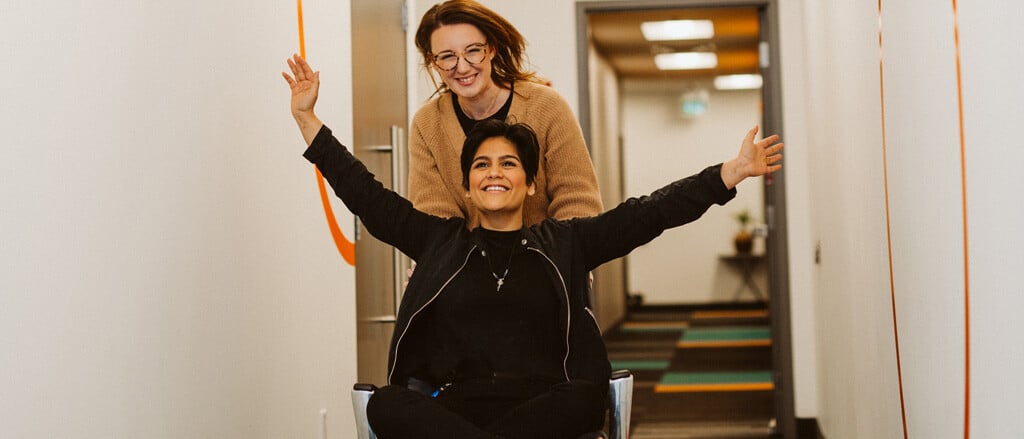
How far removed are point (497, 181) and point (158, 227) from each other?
702 mm

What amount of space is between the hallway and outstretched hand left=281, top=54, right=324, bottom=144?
316cm

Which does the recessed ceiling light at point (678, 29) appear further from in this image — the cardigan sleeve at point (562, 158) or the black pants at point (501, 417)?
the black pants at point (501, 417)

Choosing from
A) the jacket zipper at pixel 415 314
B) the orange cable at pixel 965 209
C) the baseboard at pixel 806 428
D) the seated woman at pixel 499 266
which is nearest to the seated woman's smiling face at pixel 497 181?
the seated woman at pixel 499 266

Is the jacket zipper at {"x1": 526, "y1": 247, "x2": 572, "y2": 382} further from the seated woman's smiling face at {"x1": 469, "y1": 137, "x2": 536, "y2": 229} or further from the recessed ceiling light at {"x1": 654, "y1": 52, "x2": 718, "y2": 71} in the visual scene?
the recessed ceiling light at {"x1": 654, "y1": 52, "x2": 718, "y2": 71}

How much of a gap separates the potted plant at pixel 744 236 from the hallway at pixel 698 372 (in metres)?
1.00

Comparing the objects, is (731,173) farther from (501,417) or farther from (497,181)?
(501,417)

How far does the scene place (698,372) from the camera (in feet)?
23.7

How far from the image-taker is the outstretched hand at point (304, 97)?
2.20 metres

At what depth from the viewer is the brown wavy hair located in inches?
98.0

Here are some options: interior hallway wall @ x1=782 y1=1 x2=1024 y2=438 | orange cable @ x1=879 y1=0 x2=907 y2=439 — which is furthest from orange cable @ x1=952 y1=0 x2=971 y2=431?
orange cable @ x1=879 y1=0 x2=907 y2=439

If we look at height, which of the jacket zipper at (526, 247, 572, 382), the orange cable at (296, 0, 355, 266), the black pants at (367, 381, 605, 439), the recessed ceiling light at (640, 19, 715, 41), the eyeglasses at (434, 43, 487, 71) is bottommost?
the black pants at (367, 381, 605, 439)

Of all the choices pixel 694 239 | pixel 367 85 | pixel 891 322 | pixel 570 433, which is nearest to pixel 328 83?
pixel 367 85

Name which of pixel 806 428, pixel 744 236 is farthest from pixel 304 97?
pixel 744 236

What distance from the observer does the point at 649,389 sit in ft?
21.4
